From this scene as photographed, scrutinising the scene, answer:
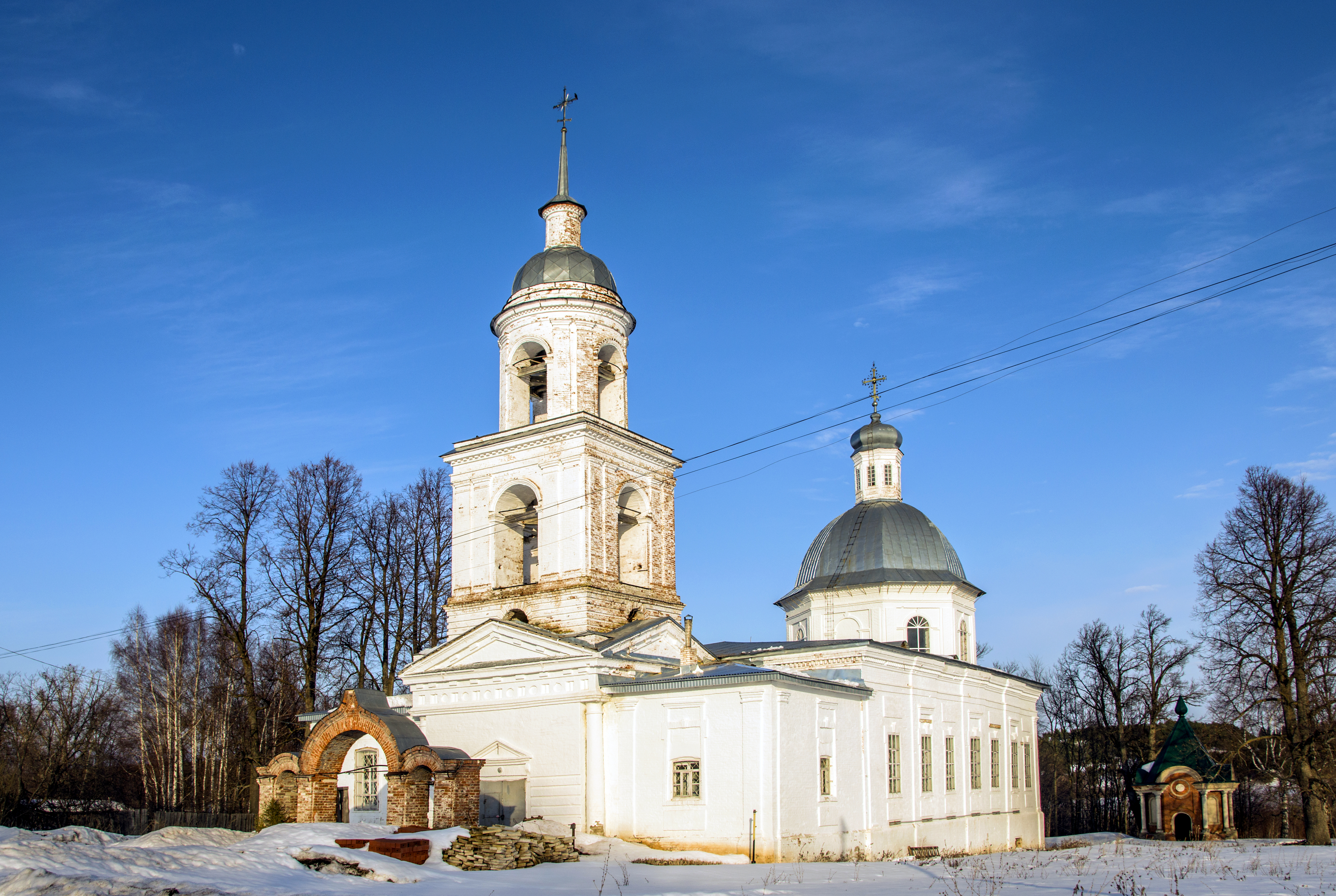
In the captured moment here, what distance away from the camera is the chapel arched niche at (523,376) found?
83.7 feet

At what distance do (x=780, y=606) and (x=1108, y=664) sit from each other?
15494 mm

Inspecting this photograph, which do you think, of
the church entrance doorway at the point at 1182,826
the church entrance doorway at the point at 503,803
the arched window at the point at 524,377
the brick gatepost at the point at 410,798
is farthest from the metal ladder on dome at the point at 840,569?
the brick gatepost at the point at 410,798

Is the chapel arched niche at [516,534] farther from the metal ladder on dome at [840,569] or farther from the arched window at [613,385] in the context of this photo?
the metal ladder on dome at [840,569]

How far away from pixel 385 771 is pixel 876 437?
18650mm

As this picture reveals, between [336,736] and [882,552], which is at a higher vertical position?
[882,552]

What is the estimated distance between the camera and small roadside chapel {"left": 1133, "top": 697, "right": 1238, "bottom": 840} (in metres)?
34.8

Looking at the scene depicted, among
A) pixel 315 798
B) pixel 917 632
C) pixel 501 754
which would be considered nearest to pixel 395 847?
pixel 315 798

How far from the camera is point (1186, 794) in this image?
116ft

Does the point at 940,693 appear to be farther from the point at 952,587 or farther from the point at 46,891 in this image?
the point at 46,891

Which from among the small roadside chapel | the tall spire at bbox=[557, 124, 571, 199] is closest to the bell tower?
the tall spire at bbox=[557, 124, 571, 199]

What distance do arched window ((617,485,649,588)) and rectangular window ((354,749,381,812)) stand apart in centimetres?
676

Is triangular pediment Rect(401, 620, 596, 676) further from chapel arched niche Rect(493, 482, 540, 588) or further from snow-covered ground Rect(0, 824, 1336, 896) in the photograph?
snow-covered ground Rect(0, 824, 1336, 896)

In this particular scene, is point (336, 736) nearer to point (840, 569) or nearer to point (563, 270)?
point (563, 270)

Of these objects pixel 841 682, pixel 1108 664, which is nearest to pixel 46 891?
pixel 841 682
